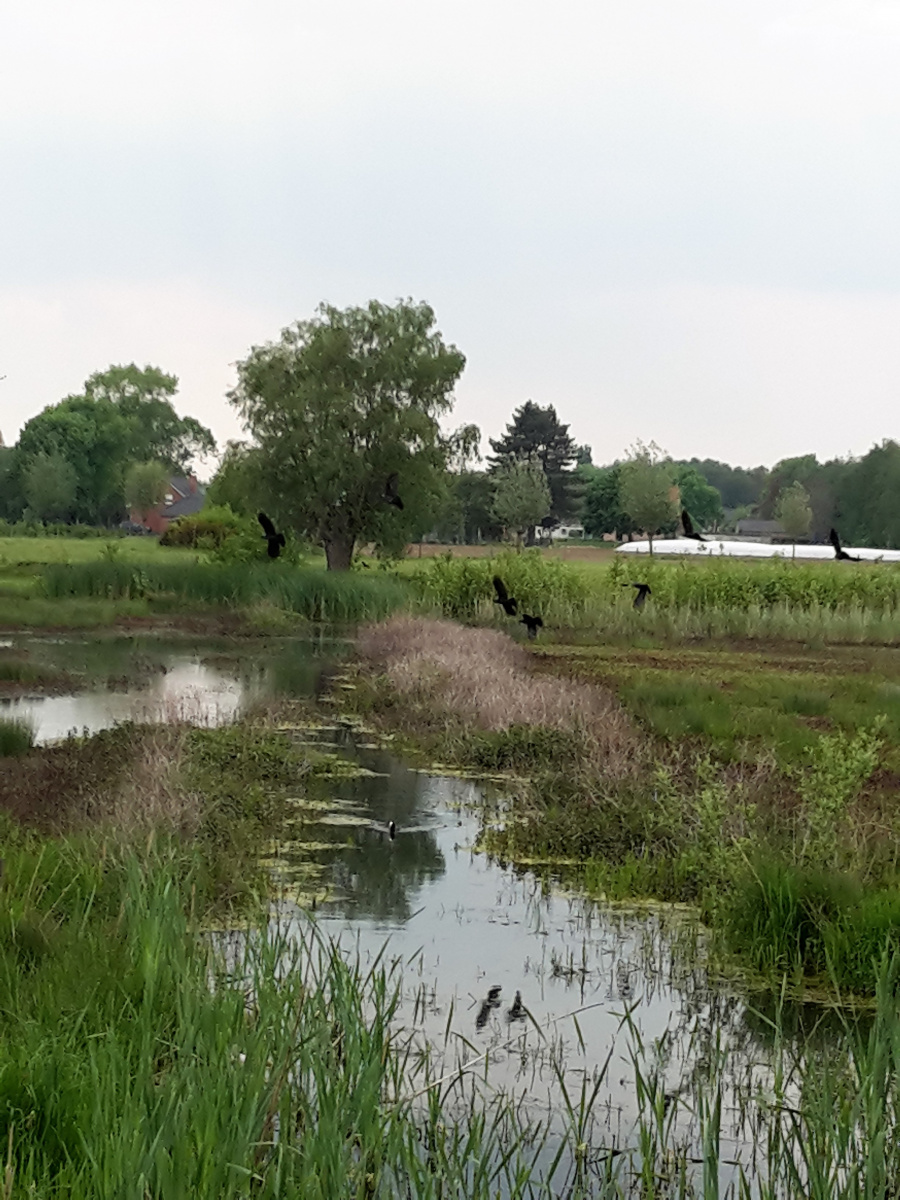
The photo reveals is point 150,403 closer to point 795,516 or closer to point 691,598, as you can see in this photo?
point 795,516

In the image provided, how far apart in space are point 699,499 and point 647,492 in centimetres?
4708

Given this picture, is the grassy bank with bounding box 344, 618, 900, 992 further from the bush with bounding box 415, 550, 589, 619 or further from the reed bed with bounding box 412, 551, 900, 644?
the bush with bounding box 415, 550, 589, 619

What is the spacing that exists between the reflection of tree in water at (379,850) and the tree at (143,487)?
3556 inches

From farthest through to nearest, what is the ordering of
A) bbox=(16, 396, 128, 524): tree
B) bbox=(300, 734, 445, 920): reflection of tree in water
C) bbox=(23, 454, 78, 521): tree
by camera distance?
bbox=(16, 396, 128, 524): tree, bbox=(23, 454, 78, 521): tree, bbox=(300, 734, 445, 920): reflection of tree in water

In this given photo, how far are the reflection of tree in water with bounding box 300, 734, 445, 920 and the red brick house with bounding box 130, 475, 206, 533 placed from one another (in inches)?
3500

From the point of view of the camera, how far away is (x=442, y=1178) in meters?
4.47

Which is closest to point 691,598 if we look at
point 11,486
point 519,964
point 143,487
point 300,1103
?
point 519,964

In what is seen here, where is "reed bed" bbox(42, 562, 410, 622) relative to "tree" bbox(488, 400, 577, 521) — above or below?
below

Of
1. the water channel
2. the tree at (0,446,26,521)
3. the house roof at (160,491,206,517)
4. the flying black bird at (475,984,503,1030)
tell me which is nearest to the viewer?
the water channel

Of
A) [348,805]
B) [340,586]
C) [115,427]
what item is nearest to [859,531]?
[115,427]

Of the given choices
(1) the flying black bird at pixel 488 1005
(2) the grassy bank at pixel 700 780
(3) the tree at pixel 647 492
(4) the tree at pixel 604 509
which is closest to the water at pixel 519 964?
(1) the flying black bird at pixel 488 1005

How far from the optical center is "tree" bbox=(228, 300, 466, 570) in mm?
45688

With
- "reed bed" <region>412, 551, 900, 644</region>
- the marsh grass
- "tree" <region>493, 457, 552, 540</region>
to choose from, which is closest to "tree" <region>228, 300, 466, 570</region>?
"reed bed" <region>412, 551, 900, 644</region>

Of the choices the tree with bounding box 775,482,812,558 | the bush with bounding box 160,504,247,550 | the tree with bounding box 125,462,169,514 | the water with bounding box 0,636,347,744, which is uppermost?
the tree with bounding box 125,462,169,514
